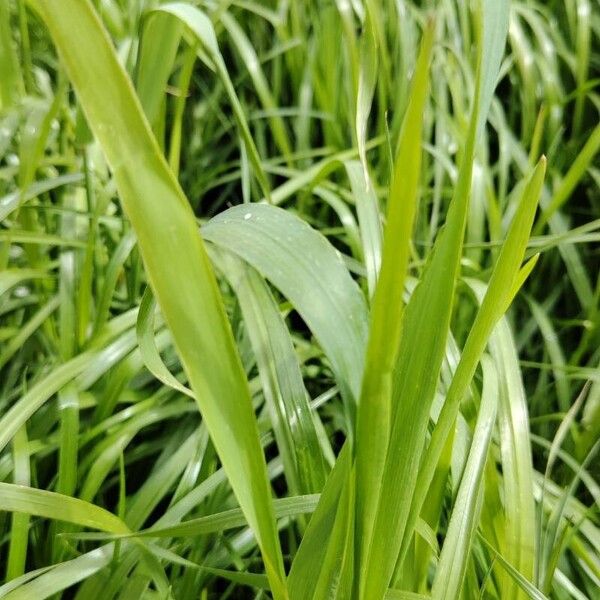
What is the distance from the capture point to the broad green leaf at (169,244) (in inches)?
8.2

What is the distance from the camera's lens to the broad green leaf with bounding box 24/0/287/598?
208 millimetres

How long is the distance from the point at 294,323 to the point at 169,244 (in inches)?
18.1

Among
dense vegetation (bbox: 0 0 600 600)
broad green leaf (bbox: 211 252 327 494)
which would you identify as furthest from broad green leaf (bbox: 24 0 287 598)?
broad green leaf (bbox: 211 252 327 494)

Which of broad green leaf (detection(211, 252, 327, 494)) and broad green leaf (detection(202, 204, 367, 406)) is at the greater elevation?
broad green leaf (detection(202, 204, 367, 406))

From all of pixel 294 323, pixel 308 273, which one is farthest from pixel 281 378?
pixel 294 323

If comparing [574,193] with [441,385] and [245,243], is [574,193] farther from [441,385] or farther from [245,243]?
[245,243]

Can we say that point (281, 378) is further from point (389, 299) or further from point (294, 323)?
point (294, 323)

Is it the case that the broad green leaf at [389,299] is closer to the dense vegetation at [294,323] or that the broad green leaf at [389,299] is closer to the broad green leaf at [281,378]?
the dense vegetation at [294,323]

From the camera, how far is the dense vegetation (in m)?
0.25

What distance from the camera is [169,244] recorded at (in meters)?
0.23

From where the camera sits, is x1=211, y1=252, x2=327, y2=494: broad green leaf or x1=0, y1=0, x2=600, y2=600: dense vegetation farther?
x1=211, y1=252, x2=327, y2=494: broad green leaf

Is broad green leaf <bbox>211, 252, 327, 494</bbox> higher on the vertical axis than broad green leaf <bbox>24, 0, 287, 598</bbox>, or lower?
lower

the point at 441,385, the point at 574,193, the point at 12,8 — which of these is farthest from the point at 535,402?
the point at 12,8

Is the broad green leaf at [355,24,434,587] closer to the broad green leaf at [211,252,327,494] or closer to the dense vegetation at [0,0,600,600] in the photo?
the dense vegetation at [0,0,600,600]
